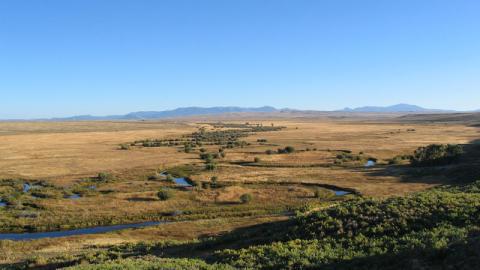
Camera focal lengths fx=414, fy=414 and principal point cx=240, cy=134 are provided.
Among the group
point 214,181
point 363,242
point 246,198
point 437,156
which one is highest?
point 363,242

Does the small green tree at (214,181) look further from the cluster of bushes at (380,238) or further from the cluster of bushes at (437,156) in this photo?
the cluster of bushes at (437,156)

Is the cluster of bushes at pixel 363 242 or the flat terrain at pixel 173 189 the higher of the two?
the cluster of bushes at pixel 363 242

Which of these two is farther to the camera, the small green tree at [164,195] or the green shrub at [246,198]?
the small green tree at [164,195]

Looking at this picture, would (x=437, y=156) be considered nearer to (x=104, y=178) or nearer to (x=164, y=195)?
(x=164, y=195)

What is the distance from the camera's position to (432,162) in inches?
2552

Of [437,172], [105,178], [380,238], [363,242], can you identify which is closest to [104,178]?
[105,178]

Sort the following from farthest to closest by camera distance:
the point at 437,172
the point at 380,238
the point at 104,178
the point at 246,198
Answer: the point at 104,178 < the point at 437,172 < the point at 246,198 < the point at 380,238

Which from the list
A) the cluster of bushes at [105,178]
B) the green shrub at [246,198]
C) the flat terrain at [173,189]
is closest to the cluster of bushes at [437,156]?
the flat terrain at [173,189]

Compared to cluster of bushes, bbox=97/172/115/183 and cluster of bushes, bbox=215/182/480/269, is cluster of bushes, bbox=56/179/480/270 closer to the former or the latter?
cluster of bushes, bbox=215/182/480/269

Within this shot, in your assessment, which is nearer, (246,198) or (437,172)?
(246,198)

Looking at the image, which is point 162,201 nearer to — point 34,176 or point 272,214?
point 272,214

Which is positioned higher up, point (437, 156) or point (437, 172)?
point (437, 156)

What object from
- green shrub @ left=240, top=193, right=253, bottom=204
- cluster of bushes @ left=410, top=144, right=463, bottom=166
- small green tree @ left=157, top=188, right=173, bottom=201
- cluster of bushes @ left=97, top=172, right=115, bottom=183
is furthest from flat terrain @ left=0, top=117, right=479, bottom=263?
cluster of bushes @ left=410, top=144, right=463, bottom=166

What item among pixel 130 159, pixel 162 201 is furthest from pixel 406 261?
pixel 130 159
